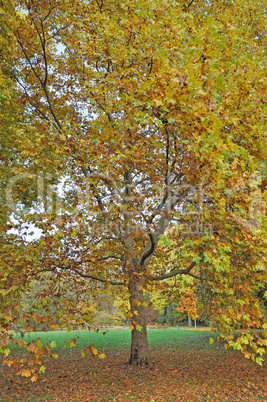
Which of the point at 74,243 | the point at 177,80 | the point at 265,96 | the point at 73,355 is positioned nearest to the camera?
the point at 177,80

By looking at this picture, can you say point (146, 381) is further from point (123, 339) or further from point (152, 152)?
point (123, 339)

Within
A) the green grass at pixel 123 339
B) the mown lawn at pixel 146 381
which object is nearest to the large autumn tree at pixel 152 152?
the mown lawn at pixel 146 381

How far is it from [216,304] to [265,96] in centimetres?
444

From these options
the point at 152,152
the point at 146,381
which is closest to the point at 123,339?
the point at 146,381

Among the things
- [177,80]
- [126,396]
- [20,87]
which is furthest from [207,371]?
[20,87]

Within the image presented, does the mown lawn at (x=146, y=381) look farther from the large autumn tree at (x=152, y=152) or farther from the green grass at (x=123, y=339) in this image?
the green grass at (x=123, y=339)

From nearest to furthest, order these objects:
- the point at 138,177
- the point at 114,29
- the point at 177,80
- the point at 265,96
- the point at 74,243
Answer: the point at 177,80 → the point at 265,96 → the point at 74,243 → the point at 114,29 → the point at 138,177

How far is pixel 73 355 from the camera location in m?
11.5

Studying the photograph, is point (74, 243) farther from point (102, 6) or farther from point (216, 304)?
point (102, 6)

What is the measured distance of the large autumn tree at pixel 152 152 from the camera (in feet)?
13.5

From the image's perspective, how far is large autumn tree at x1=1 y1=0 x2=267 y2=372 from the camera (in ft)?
13.5

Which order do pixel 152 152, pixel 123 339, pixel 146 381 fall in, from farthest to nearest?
pixel 123 339 < pixel 146 381 < pixel 152 152

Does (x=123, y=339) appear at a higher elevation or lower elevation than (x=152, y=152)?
lower

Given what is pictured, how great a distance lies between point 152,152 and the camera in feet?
20.7
